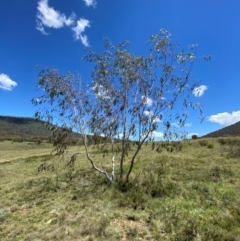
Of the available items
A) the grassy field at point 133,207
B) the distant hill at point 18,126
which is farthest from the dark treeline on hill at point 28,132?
the grassy field at point 133,207

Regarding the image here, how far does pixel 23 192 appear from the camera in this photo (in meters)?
12.7

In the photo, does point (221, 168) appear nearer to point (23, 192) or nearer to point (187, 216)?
point (187, 216)

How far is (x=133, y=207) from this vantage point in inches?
363

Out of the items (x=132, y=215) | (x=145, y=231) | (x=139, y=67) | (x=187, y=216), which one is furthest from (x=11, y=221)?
(x=139, y=67)

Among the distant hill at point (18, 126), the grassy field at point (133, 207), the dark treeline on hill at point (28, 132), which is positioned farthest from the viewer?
the distant hill at point (18, 126)

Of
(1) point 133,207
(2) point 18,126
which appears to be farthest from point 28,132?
(1) point 133,207

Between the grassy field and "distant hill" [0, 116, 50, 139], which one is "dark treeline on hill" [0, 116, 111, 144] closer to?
"distant hill" [0, 116, 50, 139]

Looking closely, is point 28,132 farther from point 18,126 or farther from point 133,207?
point 133,207

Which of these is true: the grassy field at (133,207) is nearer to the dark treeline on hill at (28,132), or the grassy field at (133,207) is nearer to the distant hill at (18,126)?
the dark treeline on hill at (28,132)

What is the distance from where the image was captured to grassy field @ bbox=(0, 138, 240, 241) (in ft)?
23.9

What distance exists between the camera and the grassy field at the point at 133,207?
7285 millimetres

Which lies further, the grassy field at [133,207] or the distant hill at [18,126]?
the distant hill at [18,126]

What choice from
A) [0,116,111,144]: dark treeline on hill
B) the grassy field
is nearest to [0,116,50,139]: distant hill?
[0,116,111,144]: dark treeline on hill

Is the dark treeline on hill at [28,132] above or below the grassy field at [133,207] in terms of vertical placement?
above
